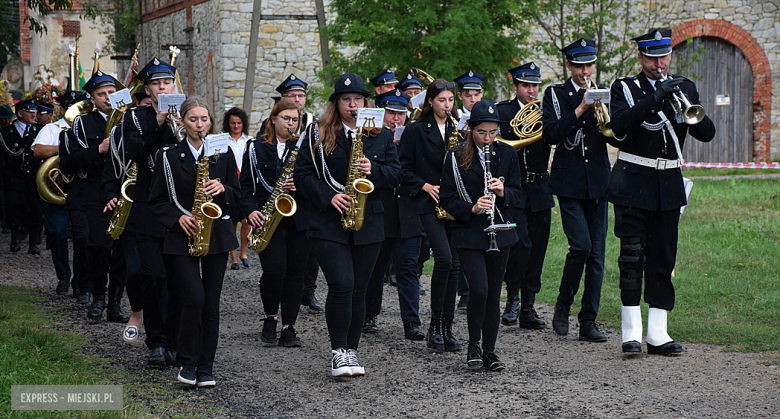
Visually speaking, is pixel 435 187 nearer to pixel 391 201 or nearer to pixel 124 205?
pixel 391 201

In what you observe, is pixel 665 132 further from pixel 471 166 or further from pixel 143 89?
pixel 143 89

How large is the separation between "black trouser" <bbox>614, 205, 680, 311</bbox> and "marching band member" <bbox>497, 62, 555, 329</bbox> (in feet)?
3.67

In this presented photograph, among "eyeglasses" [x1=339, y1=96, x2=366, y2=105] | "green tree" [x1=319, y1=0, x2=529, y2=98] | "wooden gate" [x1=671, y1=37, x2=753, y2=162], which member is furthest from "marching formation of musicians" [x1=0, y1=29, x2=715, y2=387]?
"wooden gate" [x1=671, y1=37, x2=753, y2=162]

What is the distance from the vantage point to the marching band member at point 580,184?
709 centimetres

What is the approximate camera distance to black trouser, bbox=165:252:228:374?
5.59m

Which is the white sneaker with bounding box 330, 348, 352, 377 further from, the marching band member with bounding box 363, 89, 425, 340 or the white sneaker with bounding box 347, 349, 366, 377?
the marching band member with bounding box 363, 89, 425, 340

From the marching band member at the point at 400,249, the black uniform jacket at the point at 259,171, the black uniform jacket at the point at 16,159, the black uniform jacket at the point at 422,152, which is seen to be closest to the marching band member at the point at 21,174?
the black uniform jacket at the point at 16,159

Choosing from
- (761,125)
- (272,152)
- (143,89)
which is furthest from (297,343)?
(761,125)

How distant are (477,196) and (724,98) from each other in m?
19.2

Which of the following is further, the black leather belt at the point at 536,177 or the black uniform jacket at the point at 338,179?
the black leather belt at the point at 536,177

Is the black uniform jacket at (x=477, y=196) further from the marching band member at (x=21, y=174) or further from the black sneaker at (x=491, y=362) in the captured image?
the marching band member at (x=21, y=174)

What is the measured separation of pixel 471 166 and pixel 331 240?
3.66ft

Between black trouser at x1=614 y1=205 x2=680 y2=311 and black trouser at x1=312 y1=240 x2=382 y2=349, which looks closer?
black trouser at x1=312 y1=240 x2=382 y2=349

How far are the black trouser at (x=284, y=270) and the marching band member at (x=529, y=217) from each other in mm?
1851
